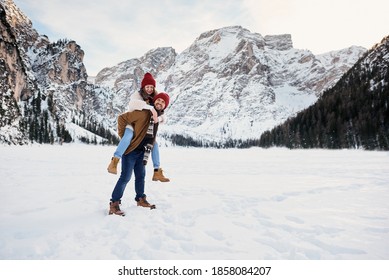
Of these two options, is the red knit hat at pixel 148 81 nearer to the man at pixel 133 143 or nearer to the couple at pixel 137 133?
the couple at pixel 137 133

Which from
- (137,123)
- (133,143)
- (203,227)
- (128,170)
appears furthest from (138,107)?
(203,227)

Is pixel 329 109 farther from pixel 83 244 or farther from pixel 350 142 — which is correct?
pixel 83 244

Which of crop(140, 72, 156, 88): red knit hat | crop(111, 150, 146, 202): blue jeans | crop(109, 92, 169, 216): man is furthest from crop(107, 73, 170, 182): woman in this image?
crop(111, 150, 146, 202): blue jeans

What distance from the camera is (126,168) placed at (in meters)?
5.83

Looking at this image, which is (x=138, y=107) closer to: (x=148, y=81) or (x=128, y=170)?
(x=148, y=81)

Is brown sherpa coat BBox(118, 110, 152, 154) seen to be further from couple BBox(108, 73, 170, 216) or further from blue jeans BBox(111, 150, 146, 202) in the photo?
blue jeans BBox(111, 150, 146, 202)

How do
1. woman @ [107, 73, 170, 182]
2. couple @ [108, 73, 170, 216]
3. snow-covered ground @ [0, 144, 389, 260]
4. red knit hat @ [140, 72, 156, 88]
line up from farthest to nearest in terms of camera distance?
red knit hat @ [140, 72, 156, 88] < couple @ [108, 73, 170, 216] < woman @ [107, 73, 170, 182] < snow-covered ground @ [0, 144, 389, 260]

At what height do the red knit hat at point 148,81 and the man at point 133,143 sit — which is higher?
the red knit hat at point 148,81

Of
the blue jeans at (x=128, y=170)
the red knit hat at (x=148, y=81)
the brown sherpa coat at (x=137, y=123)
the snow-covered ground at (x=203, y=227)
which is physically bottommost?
the snow-covered ground at (x=203, y=227)

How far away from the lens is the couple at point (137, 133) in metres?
5.64

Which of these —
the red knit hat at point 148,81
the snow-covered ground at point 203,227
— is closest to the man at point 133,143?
the red knit hat at point 148,81

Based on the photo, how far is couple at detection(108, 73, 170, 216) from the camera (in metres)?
5.64

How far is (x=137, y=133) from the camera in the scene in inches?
227
